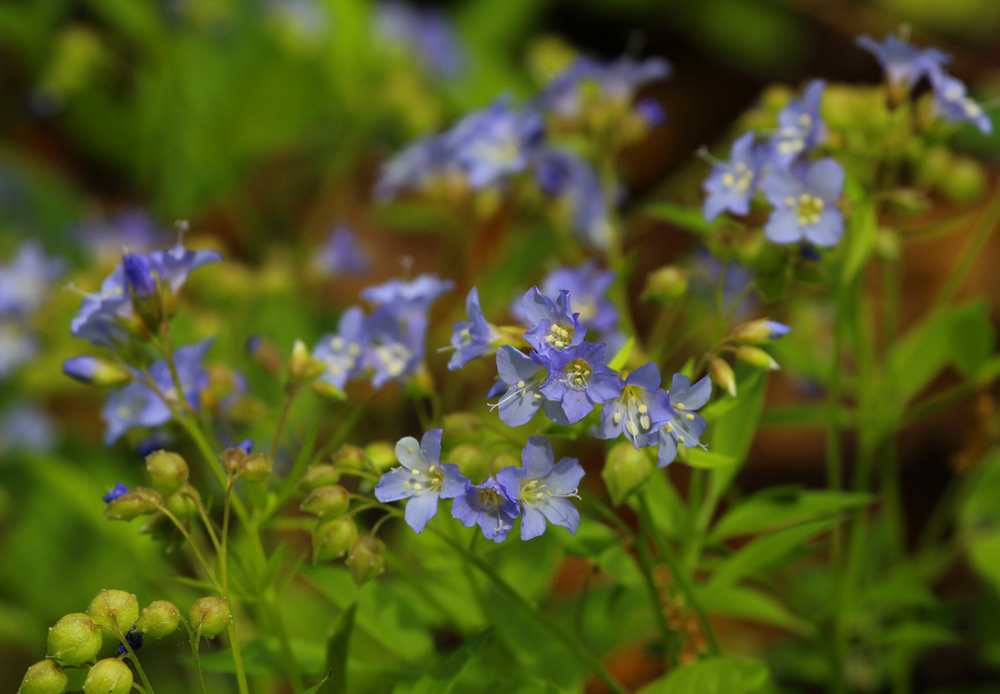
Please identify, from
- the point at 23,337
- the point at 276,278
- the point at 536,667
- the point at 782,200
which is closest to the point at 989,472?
the point at 782,200

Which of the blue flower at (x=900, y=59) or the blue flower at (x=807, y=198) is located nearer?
the blue flower at (x=807, y=198)

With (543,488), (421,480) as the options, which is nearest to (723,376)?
(543,488)

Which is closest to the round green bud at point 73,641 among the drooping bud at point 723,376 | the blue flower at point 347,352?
the blue flower at point 347,352

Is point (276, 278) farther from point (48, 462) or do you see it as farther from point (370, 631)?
point (370, 631)

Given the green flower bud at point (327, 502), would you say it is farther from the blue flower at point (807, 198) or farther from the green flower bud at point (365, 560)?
the blue flower at point (807, 198)

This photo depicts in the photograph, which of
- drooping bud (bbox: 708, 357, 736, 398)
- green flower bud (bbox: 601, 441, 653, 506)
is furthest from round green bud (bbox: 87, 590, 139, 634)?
drooping bud (bbox: 708, 357, 736, 398)

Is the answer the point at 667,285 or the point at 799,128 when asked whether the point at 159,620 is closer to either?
the point at 667,285

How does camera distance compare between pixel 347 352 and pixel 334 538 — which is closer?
pixel 334 538
